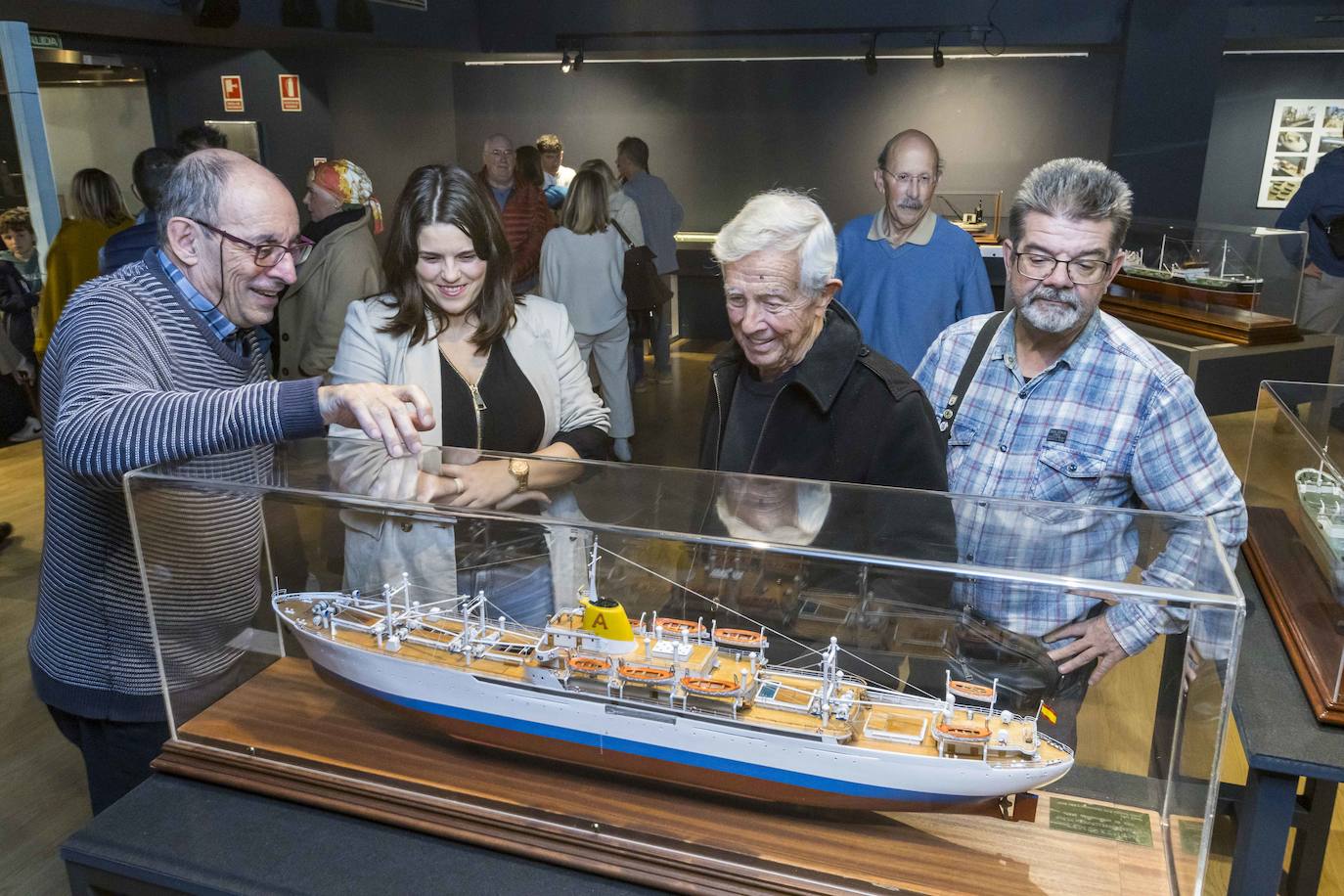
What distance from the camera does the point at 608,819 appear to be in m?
1.64

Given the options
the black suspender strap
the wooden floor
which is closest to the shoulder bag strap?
the wooden floor

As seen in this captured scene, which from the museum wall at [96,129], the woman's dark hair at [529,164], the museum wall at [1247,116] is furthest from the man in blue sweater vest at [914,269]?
the museum wall at [96,129]

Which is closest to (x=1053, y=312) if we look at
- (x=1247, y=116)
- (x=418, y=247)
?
(x=418, y=247)

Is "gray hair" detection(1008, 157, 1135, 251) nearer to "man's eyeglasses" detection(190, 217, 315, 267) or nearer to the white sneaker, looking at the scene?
"man's eyeglasses" detection(190, 217, 315, 267)

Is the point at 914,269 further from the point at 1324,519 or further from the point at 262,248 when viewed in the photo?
the point at 262,248

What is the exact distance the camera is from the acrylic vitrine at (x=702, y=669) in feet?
4.90

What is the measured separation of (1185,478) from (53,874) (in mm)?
3721

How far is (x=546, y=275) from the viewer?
6.24 meters

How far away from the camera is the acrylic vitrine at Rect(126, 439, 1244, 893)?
149cm

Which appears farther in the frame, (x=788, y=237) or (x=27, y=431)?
(x=27, y=431)

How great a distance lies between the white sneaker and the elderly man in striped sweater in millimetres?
6387

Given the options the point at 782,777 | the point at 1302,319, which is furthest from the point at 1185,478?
the point at 1302,319

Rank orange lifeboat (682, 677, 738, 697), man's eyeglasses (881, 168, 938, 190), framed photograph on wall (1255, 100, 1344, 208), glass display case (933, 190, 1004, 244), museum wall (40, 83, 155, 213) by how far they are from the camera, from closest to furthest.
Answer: orange lifeboat (682, 677, 738, 697)
man's eyeglasses (881, 168, 938, 190)
museum wall (40, 83, 155, 213)
framed photograph on wall (1255, 100, 1344, 208)
glass display case (933, 190, 1004, 244)

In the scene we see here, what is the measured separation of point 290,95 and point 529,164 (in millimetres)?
1574
